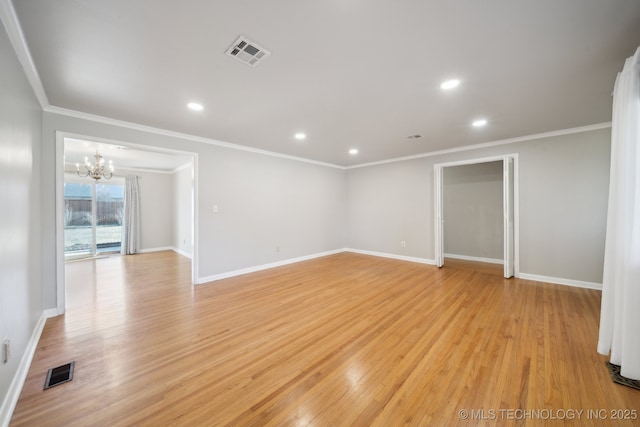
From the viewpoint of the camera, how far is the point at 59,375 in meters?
1.86

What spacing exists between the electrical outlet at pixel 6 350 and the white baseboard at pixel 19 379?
206 mm

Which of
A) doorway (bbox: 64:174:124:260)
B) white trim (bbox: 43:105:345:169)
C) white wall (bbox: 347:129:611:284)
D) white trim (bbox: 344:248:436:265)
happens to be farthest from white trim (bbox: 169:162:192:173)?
white wall (bbox: 347:129:611:284)

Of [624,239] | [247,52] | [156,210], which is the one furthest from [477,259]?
[156,210]

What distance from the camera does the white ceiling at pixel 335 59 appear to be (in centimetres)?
150

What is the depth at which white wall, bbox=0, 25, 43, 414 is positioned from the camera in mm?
1537

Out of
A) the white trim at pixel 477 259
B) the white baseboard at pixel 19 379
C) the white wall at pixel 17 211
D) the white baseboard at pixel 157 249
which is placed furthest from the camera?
the white baseboard at pixel 157 249

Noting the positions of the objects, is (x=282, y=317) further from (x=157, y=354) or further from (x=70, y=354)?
(x=70, y=354)

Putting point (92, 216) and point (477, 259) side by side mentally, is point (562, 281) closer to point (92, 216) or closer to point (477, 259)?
point (477, 259)

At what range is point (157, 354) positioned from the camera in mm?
2125

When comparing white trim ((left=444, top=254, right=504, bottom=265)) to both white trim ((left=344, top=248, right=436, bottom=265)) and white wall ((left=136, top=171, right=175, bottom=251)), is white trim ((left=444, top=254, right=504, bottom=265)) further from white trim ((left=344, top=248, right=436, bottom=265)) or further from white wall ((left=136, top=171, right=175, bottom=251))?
white wall ((left=136, top=171, right=175, bottom=251))

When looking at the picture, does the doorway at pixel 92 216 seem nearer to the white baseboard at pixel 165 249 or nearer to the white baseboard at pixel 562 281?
the white baseboard at pixel 165 249

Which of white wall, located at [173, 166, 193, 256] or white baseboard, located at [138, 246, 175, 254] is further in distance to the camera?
white baseboard, located at [138, 246, 175, 254]

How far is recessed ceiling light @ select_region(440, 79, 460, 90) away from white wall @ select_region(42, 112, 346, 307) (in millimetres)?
3631

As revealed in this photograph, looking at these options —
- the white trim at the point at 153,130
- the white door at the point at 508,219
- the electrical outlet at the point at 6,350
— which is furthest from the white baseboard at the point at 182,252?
the white door at the point at 508,219
